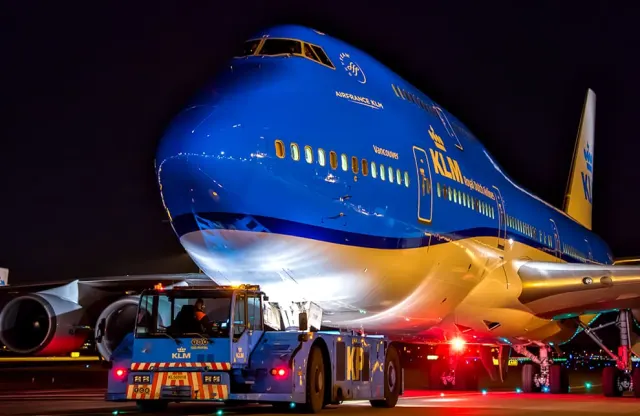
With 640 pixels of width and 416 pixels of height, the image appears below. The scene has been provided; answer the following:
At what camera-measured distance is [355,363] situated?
1461 cm

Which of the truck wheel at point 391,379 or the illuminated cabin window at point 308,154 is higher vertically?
the illuminated cabin window at point 308,154

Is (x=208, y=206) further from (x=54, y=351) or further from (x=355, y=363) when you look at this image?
(x=54, y=351)

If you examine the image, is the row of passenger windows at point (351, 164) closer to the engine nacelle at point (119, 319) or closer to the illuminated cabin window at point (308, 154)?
the illuminated cabin window at point (308, 154)

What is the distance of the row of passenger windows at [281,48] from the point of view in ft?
46.6

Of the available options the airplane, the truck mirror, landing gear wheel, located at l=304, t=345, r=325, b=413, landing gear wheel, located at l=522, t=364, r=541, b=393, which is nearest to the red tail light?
landing gear wheel, located at l=304, t=345, r=325, b=413

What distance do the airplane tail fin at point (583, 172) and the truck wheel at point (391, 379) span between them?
680 inches

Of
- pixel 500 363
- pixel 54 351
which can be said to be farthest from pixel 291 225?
pixel 500 363

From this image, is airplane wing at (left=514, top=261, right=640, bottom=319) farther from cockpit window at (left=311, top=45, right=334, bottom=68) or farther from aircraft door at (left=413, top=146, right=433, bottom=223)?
cockpit window at (left=311, top=45, right=334, bottom=68)

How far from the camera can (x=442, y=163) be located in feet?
54.3

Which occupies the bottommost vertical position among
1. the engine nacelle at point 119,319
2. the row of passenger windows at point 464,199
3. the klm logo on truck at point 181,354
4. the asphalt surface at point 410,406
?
the asphalt surface at point 410,406

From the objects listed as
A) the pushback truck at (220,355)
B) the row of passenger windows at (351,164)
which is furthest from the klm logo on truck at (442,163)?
the pushback truck at (220,355)

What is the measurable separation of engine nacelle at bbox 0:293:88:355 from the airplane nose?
7.31 metres

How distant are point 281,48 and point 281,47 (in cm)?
2

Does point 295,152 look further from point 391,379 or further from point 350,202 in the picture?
point 391,379
